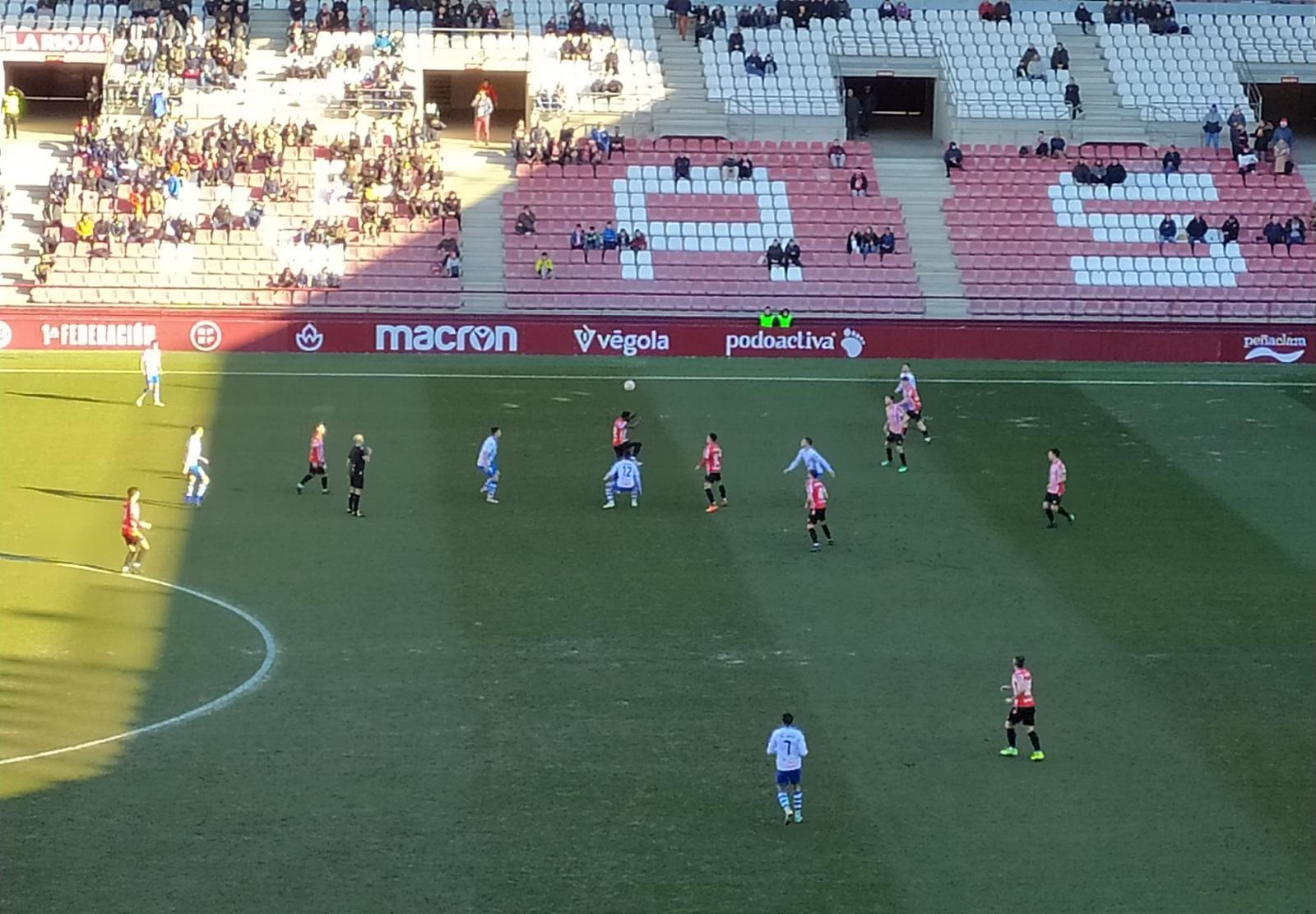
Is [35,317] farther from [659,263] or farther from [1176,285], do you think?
[1176,285]

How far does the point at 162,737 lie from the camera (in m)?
23.7

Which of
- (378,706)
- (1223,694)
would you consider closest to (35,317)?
(378,706)

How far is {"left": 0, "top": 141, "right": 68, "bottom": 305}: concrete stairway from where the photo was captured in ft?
170

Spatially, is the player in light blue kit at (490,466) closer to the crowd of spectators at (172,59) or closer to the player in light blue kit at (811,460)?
the player in light blue kit at (811,460)

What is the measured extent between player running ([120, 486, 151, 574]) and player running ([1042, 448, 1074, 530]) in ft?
46.1

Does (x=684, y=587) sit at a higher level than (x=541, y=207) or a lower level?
lower

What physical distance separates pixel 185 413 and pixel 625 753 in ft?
68.0

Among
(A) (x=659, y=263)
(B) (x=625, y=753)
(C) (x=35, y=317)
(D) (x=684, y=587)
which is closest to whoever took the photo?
(B) (x=625, y=753)

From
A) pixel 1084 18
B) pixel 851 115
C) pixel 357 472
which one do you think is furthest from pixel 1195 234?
pixel 357 472

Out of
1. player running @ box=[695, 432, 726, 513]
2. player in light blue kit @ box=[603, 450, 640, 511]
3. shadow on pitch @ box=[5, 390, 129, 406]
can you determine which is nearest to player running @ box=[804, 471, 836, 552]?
player running @ box=[695, 432, 726, 513]

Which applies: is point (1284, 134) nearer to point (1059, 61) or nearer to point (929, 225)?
point (1059, 61)

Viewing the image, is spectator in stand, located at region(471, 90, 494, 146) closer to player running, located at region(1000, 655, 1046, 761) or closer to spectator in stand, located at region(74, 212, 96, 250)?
spectator in stand, located at region(74, 212, 96, 250)

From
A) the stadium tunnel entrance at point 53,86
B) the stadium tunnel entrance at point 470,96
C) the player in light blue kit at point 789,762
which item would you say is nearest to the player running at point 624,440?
the player in light blue kit at point 789,762

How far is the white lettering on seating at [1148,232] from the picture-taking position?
2199 inches
